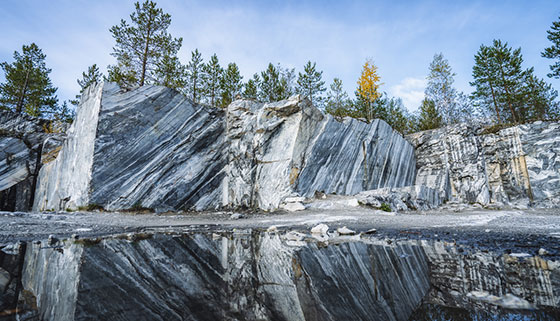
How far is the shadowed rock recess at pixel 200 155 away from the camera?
40.5 feet

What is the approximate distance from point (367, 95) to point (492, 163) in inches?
420

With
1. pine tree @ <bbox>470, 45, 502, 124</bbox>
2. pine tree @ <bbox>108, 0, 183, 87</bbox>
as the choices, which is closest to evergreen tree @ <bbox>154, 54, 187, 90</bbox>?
pine tree @ <bbox>108, 0, 183, 87</bbox>

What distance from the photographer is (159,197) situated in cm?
1286

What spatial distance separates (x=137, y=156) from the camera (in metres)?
12.7

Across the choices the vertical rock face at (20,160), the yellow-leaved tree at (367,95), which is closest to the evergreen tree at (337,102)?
the yellow-leaved tree at (367,95)

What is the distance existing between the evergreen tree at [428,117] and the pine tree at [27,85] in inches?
1315

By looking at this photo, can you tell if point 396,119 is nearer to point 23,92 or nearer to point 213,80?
point 213,80

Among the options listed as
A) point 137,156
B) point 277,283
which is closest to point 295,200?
point 137,156

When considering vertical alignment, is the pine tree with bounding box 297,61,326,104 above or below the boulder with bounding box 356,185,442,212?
above

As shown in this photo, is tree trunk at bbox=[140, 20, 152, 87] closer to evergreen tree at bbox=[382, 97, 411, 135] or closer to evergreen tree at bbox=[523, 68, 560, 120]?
evergreen tree at bbox=[382, 97, 411, 135]

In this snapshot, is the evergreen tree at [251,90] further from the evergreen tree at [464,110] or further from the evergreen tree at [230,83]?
the evergreen tree at [464,110]

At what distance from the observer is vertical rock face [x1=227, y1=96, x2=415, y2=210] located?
43.4 ft

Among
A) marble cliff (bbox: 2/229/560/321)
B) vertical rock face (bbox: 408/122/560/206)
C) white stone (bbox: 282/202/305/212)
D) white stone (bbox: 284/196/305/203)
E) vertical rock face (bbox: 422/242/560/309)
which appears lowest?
marble cliff (bbox: 2/229/560/321)

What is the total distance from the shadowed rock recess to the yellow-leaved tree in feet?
22.9
